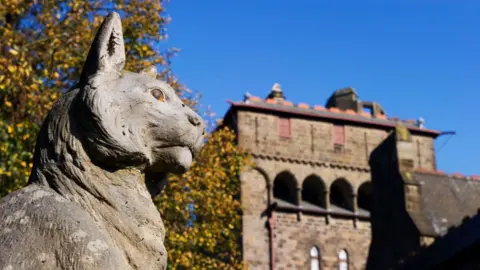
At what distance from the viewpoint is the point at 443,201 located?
122ft

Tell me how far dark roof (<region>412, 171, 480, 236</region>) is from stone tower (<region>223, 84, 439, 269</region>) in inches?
214

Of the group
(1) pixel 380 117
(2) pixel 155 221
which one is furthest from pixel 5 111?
(1) pixel 380 117

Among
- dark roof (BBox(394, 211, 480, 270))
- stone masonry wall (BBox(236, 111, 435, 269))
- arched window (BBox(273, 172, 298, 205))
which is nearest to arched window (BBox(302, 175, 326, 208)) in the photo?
stone masonry wall (BBox(236, 111, 435, 269))

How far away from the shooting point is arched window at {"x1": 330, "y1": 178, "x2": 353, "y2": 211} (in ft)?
146

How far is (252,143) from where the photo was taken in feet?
138

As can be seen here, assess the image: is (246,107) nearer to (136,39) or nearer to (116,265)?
(136,39)

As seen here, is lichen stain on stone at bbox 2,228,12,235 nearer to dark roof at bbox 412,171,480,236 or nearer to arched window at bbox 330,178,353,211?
dark roof at bbox 412,171,480,236

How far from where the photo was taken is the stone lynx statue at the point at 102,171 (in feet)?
9.36

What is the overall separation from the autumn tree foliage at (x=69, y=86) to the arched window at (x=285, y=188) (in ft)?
75.0

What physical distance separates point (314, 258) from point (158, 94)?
39060mm

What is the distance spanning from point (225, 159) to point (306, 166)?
22564mm

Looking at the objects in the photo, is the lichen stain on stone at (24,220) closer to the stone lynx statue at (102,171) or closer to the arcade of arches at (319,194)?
the stone lynx statue at (102,171)

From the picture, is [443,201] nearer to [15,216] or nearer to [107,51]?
[107,51]

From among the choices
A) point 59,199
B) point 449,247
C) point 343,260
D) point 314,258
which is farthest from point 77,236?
point 343,260
